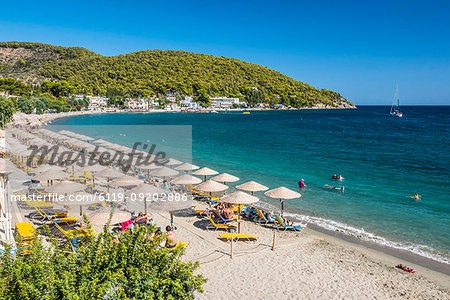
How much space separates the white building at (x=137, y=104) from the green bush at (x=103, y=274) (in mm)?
122994

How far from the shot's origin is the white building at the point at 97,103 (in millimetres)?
107019

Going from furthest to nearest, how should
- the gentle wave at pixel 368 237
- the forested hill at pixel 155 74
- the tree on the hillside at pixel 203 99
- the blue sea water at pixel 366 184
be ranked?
1. the tree on the hillside at pixel 203 99
2. the forested hill at pixel 155 74
3. the blue sea water at pixel 366 184
4. the gentle wave at pixel 368 237

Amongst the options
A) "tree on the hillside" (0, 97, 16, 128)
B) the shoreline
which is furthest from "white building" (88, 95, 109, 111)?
the shoreline

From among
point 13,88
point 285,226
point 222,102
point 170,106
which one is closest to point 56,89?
point 13,88

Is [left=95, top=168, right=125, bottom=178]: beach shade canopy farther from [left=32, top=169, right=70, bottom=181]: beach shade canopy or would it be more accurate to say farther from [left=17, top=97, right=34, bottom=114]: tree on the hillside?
[left=17, top=97, right=34, bottom=114]: tree on the hillside

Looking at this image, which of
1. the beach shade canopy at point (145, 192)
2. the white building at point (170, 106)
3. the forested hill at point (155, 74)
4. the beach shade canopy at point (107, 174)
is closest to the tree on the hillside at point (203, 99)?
the forested hill at point (155, 74)

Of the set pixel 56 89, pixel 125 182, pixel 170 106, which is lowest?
pixel 125 182

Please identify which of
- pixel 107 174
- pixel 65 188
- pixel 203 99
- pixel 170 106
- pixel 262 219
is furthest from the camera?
pixel 203 99

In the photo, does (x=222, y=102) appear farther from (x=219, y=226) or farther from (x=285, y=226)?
(x=219, y=226)

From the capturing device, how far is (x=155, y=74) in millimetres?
148250

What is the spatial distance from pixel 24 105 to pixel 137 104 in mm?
55360

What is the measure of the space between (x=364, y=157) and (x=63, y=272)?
1170 inches

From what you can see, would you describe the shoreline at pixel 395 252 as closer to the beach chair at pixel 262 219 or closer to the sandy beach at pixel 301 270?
the sandy beach at pixel 301 270

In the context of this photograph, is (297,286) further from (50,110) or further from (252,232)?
(50,110)
